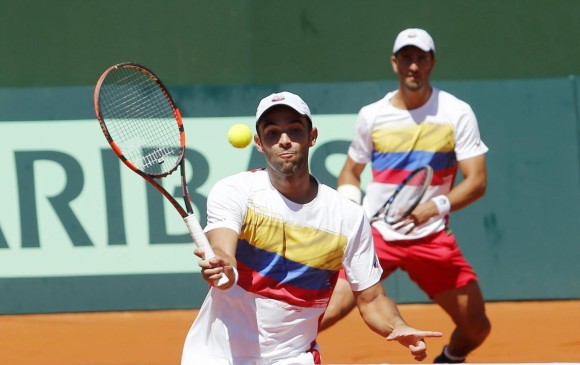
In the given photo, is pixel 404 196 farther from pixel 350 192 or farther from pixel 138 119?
pixel 138 119

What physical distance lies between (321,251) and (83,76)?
4.31m

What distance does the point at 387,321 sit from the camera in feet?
13.0

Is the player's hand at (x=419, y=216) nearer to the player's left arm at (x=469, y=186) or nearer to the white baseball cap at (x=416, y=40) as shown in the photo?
the player's left arm at (x=469, y=186)

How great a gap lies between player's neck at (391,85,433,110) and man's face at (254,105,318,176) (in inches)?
87.1

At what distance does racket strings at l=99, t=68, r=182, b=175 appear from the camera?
239 inches

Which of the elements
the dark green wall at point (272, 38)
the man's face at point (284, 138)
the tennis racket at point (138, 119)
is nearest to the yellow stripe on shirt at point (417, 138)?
the tennis racket at point (138, 119)

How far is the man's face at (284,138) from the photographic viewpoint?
386 cm

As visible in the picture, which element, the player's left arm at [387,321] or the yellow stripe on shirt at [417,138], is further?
the yellow stripe on shirt at [417,138]

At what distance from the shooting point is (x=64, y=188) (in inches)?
303

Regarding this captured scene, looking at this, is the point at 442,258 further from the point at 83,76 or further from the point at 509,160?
the point at 83,76

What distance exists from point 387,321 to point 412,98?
2325mm

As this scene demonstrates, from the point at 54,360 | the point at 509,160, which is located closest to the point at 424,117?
the point at 509,160

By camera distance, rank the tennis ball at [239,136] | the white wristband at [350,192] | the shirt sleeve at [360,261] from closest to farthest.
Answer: the shirt sleeve at [360,261] < the tennis ball at [239,136] < the white wristband at [350,192]

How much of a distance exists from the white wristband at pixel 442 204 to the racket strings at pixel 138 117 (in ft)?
4.37
